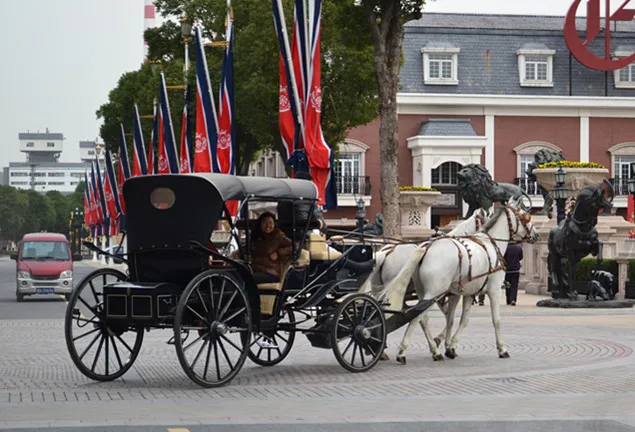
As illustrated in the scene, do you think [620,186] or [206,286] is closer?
[206,286]

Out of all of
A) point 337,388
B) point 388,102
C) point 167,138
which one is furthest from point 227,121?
point 337,388

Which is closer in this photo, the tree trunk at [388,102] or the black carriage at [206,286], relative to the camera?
the black carriage at [206,286]

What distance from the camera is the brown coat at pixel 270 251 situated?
48.4ft

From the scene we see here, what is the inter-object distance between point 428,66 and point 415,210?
77.6ft

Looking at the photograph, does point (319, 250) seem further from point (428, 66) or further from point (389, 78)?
point (428, 66)

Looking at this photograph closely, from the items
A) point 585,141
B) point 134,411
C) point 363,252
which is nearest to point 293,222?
point 363,252

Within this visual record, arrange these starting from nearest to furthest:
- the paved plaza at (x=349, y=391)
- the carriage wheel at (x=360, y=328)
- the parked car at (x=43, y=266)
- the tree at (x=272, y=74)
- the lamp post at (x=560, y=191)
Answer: the paved plaza at (x=349, y=391), the carriage wheel at (x=360, y=328), the lamp post at (x=560, y=191), the parked car at (x=43, y=266), the tree at (x=272, y=74)

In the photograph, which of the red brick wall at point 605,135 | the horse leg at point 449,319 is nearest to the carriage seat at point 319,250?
the horse leg at point 449,319

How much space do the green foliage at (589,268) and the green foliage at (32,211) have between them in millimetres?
147099

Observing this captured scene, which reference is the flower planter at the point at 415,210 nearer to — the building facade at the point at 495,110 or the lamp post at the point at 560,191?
the lamp post at the point at 560,191

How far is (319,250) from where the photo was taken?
15.3 meters

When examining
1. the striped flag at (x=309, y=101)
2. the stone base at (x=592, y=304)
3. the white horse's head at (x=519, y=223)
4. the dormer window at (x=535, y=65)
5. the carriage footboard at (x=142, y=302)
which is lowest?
the stone base at (x=592, y=304)

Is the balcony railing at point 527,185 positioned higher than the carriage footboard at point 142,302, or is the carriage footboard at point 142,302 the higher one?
the balcony railing at point 527,185

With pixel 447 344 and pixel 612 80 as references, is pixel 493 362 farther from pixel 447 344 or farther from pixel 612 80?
pixel 612 80
